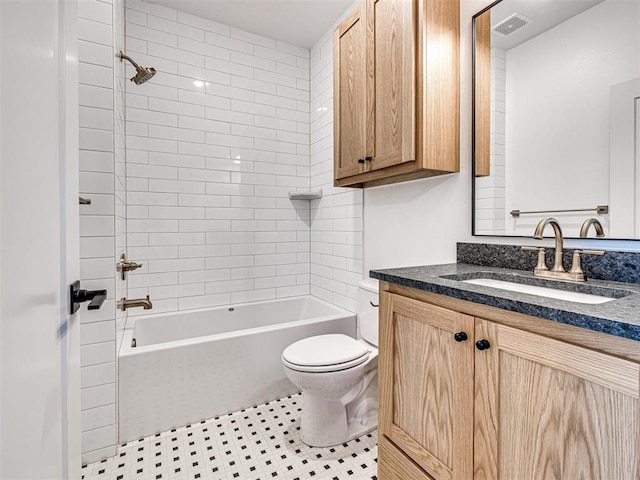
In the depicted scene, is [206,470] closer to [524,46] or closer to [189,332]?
[189,332]

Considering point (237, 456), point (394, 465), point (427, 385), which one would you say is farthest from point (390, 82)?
point (237, 456)

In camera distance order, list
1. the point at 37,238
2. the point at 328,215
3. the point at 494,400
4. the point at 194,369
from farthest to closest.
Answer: the point at 328,215
the point at 194,369
the point at 494,400
the point at 37,238

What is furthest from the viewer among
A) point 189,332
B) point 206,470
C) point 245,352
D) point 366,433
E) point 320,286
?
point 320,286

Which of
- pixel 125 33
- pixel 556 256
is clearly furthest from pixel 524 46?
pixel 125 33

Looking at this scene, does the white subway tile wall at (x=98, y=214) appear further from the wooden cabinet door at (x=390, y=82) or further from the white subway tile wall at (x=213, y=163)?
the wooden cabinet door at (x=390, y=82)

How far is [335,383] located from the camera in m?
1.57

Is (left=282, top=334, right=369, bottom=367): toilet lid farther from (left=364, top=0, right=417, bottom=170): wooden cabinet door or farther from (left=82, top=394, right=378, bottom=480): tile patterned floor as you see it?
Answer: (left=364, top=0, right=417, bottom=170): wooden cabinet door

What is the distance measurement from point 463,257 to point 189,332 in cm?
197

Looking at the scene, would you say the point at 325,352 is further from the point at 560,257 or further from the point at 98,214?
the point at 98,214

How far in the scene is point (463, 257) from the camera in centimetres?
156

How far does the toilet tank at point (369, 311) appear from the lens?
1884 millimetres

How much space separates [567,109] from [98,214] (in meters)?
2.03

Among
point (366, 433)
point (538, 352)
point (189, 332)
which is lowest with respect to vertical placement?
point (366, 433)

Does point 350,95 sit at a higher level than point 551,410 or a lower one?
higher
